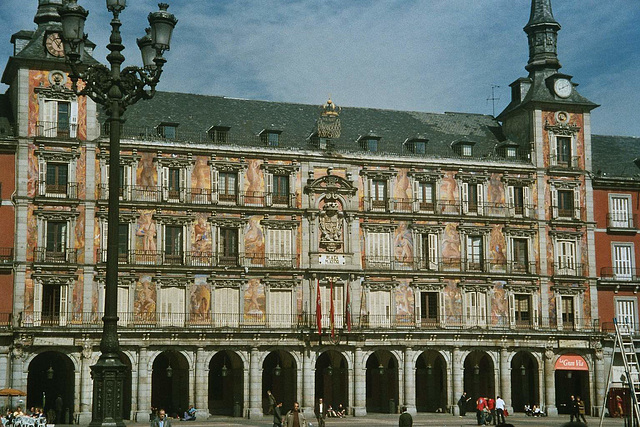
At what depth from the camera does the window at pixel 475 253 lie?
6881 centimetres

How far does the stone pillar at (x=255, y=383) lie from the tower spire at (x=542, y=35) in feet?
99.7

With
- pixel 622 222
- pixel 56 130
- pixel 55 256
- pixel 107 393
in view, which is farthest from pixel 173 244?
pixel 107 393

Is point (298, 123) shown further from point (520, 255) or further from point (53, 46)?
point (520, 255)

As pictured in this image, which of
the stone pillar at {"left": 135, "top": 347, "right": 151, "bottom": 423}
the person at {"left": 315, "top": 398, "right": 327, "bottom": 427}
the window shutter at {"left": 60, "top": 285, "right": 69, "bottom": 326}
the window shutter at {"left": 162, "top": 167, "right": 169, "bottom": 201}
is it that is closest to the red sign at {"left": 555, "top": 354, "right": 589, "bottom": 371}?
the person at {"left": 315, "top": 398, "right": 327, "bottom": 427}

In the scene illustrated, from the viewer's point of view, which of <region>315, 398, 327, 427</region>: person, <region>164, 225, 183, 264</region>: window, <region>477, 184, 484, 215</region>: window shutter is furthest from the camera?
<region>477, 184, 484, 215</region>: window shutter

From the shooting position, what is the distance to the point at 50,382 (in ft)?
207

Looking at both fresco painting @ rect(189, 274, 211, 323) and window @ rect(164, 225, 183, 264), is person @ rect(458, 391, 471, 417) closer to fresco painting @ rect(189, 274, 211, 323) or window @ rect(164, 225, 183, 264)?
fresco painting @ rect(189, 274, 211, 323)

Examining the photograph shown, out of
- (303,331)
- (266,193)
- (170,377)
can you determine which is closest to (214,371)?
(170,377)

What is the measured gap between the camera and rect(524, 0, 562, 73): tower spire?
74.0 m

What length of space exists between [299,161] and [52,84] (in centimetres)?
1656

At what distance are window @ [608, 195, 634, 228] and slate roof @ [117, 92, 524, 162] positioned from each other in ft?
30.1

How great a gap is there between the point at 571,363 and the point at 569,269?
258 inches

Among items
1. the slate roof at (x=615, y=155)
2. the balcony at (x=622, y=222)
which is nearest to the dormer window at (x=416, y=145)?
the slate roof at (x=615, y=155)

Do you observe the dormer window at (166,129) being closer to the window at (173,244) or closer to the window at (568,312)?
the window at (173,244)
